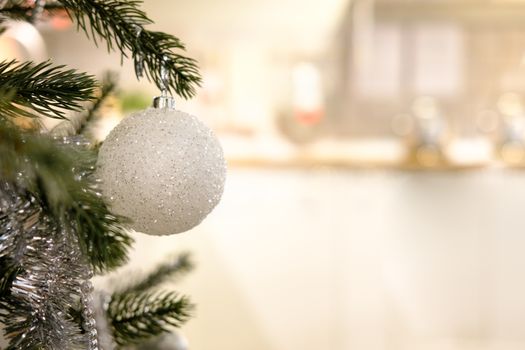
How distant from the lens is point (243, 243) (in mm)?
2400

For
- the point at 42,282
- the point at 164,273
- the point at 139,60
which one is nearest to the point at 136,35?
the point at 139,60

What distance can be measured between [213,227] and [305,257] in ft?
1.00

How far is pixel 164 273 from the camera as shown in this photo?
576mm

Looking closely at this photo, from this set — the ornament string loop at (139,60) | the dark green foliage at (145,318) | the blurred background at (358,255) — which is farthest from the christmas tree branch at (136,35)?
the blurred background at (358,255)

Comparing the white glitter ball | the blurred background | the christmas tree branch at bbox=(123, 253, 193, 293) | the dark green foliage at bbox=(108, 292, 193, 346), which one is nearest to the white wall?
the blurred background

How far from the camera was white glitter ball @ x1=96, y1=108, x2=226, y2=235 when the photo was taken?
0.33 metres

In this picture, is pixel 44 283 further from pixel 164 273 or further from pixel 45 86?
pixel 164 273

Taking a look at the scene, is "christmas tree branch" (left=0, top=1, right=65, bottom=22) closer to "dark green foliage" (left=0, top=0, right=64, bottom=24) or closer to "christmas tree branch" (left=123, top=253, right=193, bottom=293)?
"dark green foliage" (left=0, top=0, right=64, bottom=24)

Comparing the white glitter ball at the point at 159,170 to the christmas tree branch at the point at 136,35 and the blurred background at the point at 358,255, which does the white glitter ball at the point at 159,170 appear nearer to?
the christmas tree branch at the point at 136,35

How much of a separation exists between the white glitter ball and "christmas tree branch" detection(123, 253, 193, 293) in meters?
0.20

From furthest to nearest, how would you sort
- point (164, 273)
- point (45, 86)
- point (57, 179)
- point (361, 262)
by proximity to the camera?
point (361, 262)
point (164, 273)
point (45, 86)
point (57, 179)

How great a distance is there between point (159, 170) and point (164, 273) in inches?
10.1

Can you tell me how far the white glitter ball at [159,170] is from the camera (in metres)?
0.33

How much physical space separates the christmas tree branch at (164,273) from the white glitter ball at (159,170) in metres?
0.20
